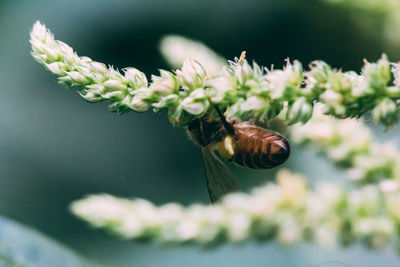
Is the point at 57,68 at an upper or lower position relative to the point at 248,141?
lower

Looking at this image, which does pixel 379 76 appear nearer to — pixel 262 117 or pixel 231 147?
pixel 262 117

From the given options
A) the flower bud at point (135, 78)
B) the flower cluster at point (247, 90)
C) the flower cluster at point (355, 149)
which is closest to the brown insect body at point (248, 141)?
the flower cluster at point (355, 149)

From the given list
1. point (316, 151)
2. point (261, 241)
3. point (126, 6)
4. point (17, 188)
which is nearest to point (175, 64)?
point (316, 151)

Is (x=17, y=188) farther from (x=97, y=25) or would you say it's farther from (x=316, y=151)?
(x=316, y=151)

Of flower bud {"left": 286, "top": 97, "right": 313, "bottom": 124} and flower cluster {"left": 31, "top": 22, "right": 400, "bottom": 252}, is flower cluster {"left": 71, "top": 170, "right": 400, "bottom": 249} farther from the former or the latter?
flower bud {"left": 286, "top": 97, "right": 313, "bottom": 124}

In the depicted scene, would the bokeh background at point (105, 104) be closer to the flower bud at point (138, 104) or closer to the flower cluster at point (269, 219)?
the flower cluster at point (269, 219)

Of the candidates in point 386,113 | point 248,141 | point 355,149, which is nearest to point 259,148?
point 248,141
